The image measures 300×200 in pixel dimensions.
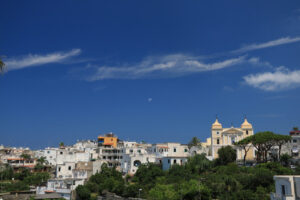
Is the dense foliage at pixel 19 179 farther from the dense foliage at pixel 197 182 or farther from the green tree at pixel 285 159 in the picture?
the green tree at pixel 285 159

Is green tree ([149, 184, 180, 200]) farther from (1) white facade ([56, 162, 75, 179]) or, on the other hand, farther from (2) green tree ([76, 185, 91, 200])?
(1) white facade ([56, 162, 75, 179])

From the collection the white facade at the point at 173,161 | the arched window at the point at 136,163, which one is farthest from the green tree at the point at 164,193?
the arched window at the point at 136,163

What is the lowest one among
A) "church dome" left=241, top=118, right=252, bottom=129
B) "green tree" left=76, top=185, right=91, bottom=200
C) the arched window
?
"green tree" left=76, top=185, right=91, bottom=200

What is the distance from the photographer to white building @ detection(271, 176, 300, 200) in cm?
2466

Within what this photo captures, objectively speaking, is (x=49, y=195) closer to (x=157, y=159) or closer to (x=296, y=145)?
(x=157, y=159)

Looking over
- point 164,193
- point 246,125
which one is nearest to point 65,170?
point 164,193

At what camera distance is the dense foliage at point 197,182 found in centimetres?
3703

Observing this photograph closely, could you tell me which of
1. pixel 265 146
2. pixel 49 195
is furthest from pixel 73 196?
pixel 265 146

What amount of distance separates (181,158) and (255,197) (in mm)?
25763

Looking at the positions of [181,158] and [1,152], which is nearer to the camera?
[181,158]

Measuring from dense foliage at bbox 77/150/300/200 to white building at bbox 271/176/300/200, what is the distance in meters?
7.85

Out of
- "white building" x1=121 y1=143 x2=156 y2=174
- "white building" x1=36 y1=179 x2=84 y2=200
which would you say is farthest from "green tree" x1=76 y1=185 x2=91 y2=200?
"white building" x1=121 y1=143 x2=156 y2=174

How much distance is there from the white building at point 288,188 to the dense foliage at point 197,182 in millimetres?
7851

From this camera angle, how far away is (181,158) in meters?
58.4
